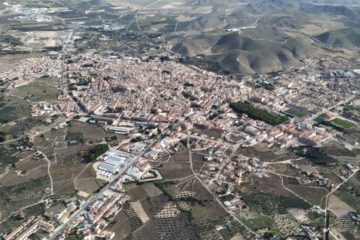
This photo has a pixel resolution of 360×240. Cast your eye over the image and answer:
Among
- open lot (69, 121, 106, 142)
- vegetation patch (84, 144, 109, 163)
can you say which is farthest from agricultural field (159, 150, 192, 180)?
open lot (69, 121, 106, 142)

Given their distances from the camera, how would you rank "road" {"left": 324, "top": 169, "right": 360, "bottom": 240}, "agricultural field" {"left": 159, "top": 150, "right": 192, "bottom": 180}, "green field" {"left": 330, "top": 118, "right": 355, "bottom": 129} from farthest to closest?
"green field" {"left": 330, "top": 118, "right": 355, "bottom": 129} < "agricultural field" {"left": 159, "top": 150, "right": 192, "bottom": 180} < "road" {"left": 324, "top": 169, "right": 360, "bottom": 240}

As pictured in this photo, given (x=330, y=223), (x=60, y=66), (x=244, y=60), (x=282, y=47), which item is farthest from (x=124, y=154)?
(x=282, y=47)

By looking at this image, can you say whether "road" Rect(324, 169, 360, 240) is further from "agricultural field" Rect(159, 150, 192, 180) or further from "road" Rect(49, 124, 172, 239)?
"road" Rect(49, 124, 172, 239)

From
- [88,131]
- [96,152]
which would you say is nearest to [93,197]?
[96,152]

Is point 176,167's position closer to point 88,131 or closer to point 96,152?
point 96,152

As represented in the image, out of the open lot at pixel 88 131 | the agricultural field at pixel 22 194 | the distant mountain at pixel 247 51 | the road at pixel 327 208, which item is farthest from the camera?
the distant mountain at pixel 247 51

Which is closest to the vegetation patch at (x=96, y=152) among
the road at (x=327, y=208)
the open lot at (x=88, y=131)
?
the open lot at (x=88, y=131)

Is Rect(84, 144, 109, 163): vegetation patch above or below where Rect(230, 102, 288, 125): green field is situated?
above

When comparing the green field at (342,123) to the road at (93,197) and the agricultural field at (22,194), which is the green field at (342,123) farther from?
the agricultural field at (22,194)
